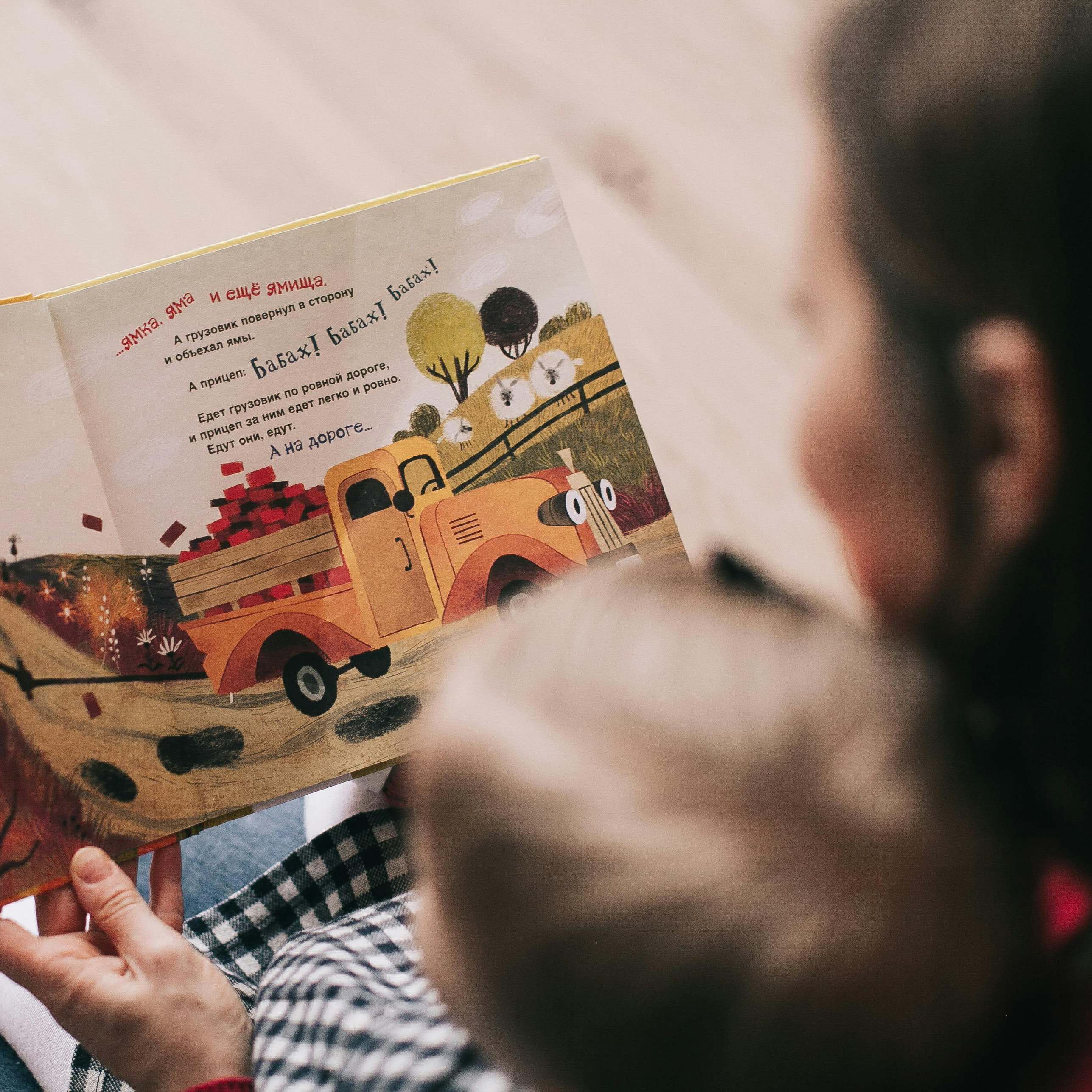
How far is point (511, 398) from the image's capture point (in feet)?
1.70

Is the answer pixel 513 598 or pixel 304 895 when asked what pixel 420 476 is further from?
pixel 304 895

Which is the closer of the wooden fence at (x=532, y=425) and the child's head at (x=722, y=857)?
the child's head at (x=722, y=857)

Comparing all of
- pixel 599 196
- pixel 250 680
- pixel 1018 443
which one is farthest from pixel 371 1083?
pixel 599 196

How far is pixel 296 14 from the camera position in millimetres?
724

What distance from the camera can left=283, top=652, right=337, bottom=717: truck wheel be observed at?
1.62 feet

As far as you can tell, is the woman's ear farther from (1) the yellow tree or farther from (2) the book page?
(2) the book page

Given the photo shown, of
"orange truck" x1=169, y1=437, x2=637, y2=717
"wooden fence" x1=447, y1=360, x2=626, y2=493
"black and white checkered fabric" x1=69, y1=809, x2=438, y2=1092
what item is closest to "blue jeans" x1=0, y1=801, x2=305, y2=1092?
"black and white checkered fabric" x1=69, y1=809, x2=438, y2=1092

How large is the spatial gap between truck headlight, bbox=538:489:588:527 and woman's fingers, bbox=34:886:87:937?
341mm

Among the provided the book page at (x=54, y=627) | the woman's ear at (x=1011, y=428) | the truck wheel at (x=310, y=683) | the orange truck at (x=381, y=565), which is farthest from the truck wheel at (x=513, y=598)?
the woman's ear at (x=1011, y=428)

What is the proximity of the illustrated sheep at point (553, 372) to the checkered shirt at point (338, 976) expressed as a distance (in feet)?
0.98

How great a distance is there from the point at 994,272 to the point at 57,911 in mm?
541

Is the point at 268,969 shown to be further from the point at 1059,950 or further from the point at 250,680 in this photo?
the point at 1059,950

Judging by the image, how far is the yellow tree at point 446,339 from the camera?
20.1 inches

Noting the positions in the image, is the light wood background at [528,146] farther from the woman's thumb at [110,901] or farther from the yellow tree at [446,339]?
the woman's thumb at [110,901]
